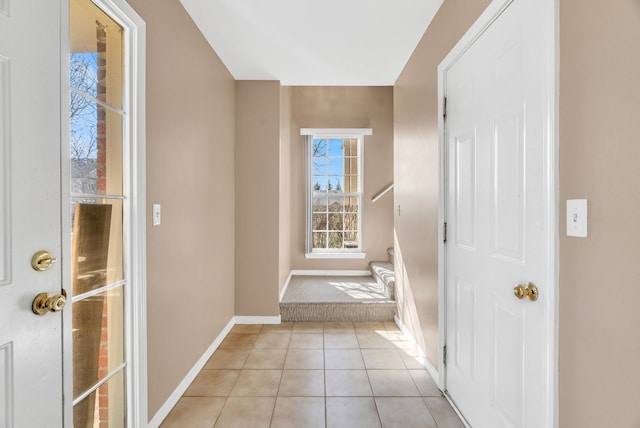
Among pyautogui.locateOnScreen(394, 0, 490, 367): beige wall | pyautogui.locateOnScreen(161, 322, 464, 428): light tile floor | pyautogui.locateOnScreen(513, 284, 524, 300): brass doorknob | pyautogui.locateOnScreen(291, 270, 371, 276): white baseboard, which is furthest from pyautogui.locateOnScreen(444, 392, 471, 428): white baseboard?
pyautogui.locateOnScreen(291, 270, 371, 276): white baseboard

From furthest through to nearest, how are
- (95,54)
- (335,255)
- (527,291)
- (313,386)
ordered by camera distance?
1. (335,255)
2. (313,386)
3. (95,54)
4. (527,291)

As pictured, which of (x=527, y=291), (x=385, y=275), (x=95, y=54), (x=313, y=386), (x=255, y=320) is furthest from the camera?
(x=385, y=275)

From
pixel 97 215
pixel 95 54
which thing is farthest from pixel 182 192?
pixel 95 54

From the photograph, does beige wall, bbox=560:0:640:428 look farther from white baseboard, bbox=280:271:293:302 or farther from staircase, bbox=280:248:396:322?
white baseboard, bbox=280:271:293:302

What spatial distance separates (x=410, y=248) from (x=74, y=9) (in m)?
2.51

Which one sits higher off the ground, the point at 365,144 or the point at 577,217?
the point at 365,144

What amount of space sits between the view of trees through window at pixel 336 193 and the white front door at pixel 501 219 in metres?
2.73

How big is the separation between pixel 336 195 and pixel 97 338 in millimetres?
3654

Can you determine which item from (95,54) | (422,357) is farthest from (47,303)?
(422,357)

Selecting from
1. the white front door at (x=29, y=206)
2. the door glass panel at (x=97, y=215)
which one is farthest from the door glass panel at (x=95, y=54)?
the white front door at (x=29, y=206)

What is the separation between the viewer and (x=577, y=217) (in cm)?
101

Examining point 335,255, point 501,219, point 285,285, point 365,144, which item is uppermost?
point 365,144

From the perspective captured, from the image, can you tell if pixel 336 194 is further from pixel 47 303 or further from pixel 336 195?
pixel 47 303

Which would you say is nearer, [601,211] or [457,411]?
[601,211]
